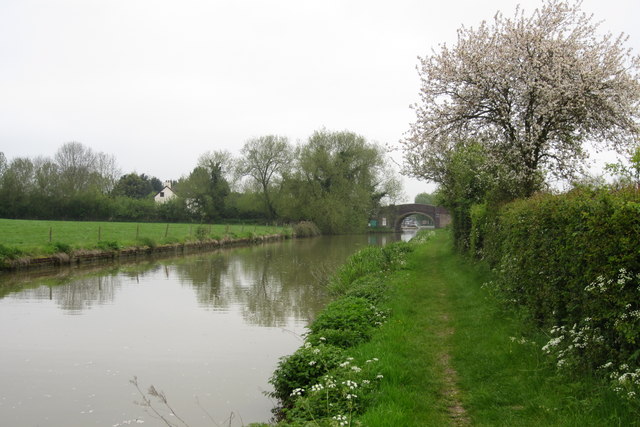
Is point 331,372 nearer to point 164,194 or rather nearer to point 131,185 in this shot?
point 131,185

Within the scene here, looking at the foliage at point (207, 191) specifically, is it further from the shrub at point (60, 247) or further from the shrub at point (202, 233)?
the shrub at point (60, 247)

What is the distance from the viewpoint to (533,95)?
13.8 meters

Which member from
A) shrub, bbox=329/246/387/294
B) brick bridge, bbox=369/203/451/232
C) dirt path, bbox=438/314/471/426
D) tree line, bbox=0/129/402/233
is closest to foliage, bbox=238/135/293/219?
tree line, bbox=0/129/402/233

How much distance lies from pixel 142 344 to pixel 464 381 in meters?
6.37

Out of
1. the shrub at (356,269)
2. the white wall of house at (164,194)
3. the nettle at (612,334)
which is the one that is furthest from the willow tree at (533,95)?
the white wall of house at (164,194)

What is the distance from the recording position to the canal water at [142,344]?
21.1 ft

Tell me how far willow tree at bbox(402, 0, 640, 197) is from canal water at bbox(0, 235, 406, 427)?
7333mm

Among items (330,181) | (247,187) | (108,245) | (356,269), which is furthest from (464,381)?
(247,187)

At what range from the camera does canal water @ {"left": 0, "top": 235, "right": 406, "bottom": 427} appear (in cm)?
643

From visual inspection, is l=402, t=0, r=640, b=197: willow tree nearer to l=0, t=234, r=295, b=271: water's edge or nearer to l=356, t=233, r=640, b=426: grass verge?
l=356, t=233, r=640, b=426: grass verge

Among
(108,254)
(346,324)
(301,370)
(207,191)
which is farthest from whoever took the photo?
(207,191)

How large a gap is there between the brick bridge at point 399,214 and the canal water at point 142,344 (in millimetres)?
53201

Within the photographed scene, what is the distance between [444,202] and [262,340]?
54.7ft

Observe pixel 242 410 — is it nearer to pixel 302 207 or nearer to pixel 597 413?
pixel 597 413
